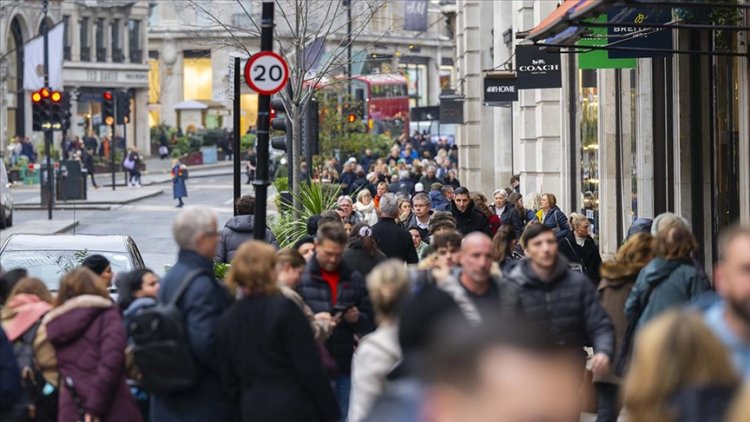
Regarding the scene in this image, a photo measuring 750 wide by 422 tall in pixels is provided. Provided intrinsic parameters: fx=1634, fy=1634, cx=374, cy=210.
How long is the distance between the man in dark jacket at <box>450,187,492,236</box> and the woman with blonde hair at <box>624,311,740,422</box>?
14.0m

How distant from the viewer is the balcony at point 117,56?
93.3 m

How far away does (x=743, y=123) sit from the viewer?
1566cm

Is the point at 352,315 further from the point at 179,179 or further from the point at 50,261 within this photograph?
the point at 179,179

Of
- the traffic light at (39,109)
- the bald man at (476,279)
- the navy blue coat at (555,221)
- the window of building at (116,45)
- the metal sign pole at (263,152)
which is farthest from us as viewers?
the window of building at (116,45)

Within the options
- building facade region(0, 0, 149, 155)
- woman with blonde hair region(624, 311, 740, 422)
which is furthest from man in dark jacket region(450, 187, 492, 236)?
building facade region(0, 0, 149, 155)

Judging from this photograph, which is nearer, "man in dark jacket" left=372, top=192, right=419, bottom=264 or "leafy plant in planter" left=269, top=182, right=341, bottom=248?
"man in dark jacket" left=372, top=192, right=419, bottom=264

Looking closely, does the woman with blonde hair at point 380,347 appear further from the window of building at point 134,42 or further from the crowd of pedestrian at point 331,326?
the window of building at point 134,42

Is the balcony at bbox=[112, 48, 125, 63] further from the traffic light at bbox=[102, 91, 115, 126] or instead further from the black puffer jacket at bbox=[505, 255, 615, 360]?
the black puffer jacket at bbox=[505, 255, 615, 360]

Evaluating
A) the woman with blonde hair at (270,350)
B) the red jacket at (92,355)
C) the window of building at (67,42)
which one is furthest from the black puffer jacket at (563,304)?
the window of building at (67,42)

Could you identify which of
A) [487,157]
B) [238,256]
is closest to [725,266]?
[238,256]

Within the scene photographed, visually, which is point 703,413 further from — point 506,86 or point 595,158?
point 506,86

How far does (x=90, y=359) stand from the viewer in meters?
9.34

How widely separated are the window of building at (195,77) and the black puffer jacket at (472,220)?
90666mm

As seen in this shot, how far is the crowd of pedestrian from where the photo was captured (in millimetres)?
5516
